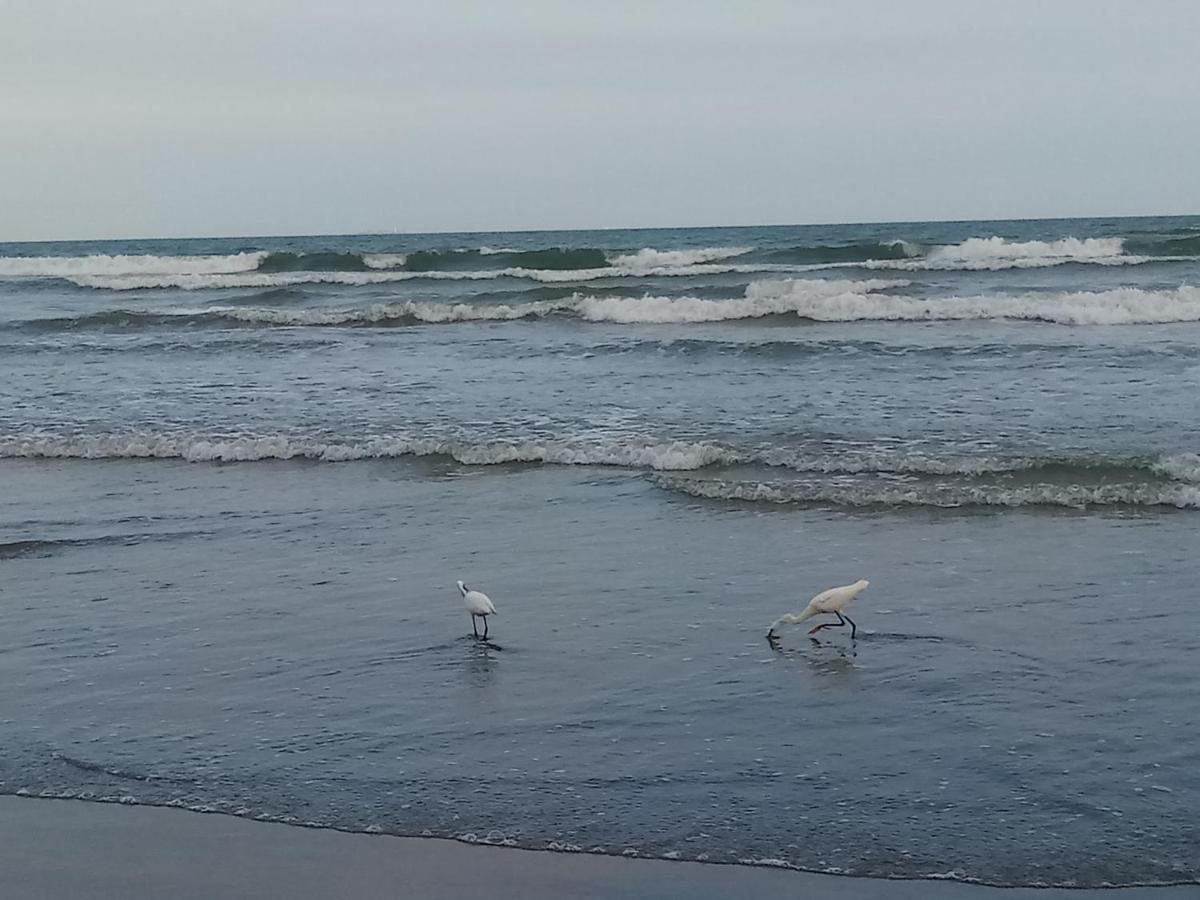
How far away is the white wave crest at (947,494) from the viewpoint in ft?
33.9

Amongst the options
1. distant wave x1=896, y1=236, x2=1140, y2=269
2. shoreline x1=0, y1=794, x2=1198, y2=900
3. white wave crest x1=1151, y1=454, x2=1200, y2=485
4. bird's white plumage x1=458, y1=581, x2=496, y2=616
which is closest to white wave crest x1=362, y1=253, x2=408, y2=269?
distant wave x1=896, y1=236, x2=1140, y2=269

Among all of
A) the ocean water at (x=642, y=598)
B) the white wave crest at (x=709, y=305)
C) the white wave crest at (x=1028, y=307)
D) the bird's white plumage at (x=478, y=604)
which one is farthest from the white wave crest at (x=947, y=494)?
the white wave crest at (x=709, y=305)

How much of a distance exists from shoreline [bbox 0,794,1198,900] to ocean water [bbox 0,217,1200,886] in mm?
112

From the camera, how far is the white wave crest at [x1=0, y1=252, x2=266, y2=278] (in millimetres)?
45875

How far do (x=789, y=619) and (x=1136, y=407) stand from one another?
302 inches

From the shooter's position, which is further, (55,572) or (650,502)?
(650,502)

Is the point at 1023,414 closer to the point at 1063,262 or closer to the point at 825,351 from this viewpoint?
the point at 825,351

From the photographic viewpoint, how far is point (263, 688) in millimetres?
7039

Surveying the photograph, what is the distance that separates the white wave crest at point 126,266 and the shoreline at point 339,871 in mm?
40665

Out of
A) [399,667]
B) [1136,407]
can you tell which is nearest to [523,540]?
[399,667]

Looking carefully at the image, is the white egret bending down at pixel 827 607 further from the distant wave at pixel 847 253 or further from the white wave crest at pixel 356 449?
the distant wave at pixel 847 253

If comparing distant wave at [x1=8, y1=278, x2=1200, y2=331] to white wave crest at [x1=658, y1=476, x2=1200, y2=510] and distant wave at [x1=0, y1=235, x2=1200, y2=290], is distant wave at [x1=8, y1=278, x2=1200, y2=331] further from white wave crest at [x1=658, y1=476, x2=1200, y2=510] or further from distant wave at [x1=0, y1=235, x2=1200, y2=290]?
white wave crest at [x1=658, y1=476, x2=1200, y2=510]

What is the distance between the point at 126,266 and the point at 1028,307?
34.2 m

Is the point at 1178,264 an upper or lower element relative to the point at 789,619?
upper
